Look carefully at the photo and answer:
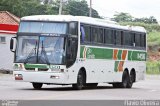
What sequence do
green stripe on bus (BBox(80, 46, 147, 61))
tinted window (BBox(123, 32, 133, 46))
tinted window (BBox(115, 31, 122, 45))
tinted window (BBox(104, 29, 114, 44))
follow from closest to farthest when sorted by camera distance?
green stripe on bus (BBox(80, 46, 147, 61))
tinted window (BBox(104, 29, 114, 44))
tinted window (BBox(115, 31, 122, 45))
tinted window (BBox(123, 32, 133, 46))

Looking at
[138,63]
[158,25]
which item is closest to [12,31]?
[138,63]

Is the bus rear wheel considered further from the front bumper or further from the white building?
the white building

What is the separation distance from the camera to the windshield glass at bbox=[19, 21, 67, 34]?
1030 inches

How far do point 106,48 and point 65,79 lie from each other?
4748 mm

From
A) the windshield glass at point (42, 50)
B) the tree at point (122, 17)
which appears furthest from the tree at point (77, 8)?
the windshield glass at point (42, 50)

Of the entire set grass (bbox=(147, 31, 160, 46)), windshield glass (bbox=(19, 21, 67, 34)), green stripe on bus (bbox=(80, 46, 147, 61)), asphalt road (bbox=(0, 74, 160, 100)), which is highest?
Result: grass (bbox=(147, 31, 160, 46))

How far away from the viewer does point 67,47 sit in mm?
25953

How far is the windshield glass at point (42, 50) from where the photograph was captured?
1015 inches

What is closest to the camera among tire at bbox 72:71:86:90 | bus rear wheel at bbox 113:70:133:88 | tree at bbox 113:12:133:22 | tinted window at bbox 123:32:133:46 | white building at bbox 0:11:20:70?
tire at bbox 72:71:86:90

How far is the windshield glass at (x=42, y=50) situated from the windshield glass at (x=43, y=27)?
1.11ft

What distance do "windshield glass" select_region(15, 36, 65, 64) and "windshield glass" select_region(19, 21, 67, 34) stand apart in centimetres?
34

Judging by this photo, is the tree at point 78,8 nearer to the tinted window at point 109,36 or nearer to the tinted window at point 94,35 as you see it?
the tinted window at point 109,36

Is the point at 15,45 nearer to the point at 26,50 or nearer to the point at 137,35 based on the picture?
the point at 26,50

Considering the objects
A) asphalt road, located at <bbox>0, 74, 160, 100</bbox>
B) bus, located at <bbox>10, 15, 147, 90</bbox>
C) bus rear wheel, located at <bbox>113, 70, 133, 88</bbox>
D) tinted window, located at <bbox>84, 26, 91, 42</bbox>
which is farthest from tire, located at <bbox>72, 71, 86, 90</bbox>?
bus rear wheel, located at <bbox>113, 70, 133, 88</bbox>
